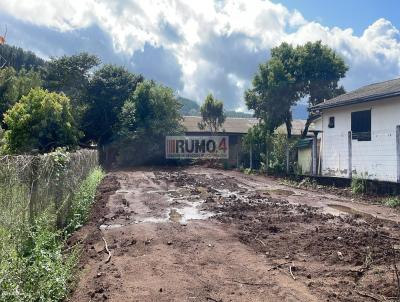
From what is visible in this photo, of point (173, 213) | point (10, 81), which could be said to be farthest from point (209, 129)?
point (173, 213)

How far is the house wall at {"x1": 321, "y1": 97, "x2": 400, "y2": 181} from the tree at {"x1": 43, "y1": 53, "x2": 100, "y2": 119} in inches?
747

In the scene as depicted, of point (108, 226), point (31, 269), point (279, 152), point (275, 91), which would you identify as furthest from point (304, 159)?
point (31, 269)

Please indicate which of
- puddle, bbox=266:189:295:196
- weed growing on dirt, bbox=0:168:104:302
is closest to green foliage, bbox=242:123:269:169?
puddle, bbox=266:189:295:196

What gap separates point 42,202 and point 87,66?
2563 cm

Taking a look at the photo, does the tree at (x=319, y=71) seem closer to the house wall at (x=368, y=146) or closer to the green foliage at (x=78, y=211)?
the house wall at (x=368, y=146)

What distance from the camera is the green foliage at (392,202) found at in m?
10.5

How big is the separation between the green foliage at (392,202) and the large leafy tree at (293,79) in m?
13.6

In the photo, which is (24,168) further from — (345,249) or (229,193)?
(229,193)

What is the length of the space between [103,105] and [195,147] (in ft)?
24.6

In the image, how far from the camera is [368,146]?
48.3 feet

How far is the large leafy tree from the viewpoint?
80.8 feet

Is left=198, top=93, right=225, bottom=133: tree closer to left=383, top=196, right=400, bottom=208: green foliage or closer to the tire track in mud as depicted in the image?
left=383, top=196, right=400, bottom=208: green foliage

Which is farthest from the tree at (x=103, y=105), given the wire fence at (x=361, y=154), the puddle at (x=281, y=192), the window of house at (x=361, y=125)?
the window of house at (x=361, y=125)

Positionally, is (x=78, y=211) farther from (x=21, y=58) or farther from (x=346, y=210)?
(x=21, y=58)
